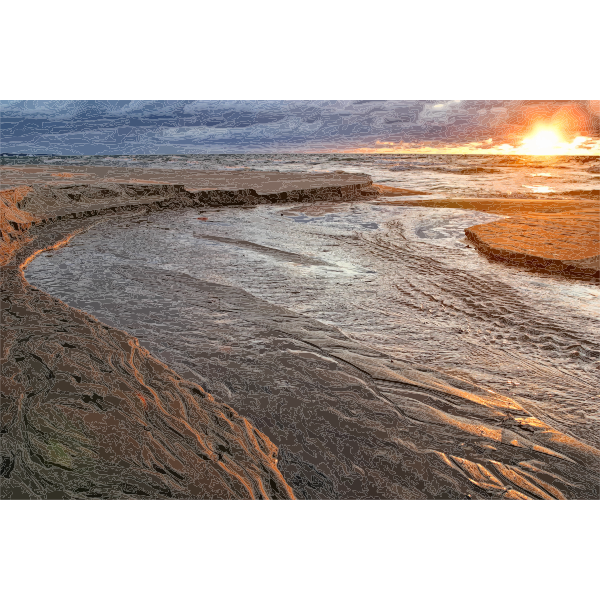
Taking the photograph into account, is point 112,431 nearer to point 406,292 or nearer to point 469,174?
point 406,292

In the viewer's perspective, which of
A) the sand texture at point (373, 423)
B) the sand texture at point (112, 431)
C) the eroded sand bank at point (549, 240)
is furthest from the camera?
the eroded sand bank at point (549, 240)

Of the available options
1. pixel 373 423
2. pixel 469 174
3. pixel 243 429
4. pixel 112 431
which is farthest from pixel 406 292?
pixel 469 174

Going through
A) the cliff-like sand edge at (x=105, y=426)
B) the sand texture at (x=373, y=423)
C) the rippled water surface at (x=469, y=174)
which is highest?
the rippled water surface at (x=469, y=174)

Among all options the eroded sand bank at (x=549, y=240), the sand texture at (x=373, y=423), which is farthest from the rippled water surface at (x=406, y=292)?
the eroded sand bank at (x=549, y=240)

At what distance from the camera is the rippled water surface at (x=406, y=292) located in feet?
11.3

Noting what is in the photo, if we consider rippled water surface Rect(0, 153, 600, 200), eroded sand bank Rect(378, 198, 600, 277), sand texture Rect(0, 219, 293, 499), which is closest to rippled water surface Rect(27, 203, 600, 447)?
eroded sand bank Rect(378, 198, 600, 277)

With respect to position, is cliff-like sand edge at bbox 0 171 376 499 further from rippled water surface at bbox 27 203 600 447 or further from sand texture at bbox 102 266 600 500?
rippled water surface at bbox 27 203 600 447

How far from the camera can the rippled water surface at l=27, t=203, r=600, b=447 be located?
3.45 m

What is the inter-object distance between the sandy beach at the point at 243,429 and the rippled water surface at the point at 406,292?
1.29 feet

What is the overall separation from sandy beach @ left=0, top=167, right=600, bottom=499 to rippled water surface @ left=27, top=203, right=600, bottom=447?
393 millimetres

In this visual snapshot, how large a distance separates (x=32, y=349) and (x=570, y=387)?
4511 millimetres

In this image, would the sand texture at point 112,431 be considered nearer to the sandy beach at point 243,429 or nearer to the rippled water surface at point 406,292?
the sandy beach at point 243,429

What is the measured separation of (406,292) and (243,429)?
11.6 feet
